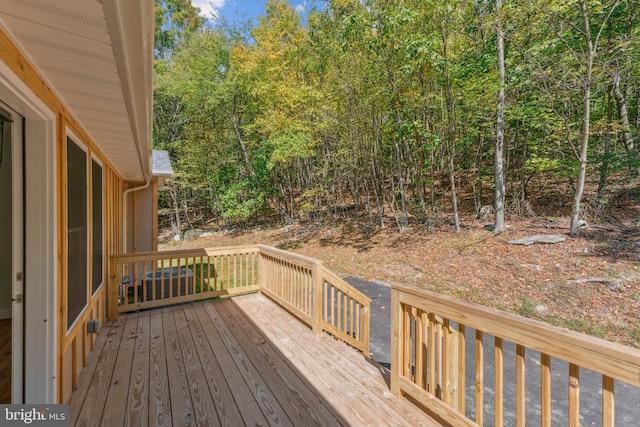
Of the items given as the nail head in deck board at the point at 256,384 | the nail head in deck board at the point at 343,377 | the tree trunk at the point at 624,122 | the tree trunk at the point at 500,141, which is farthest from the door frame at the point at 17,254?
the tree trunk at the point at 624,122

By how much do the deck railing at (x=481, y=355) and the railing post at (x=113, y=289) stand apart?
3.48 metres

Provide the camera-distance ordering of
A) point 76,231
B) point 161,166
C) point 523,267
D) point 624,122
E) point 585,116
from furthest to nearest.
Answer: point 624,122, point 161,166, point 585,116, point 523,267, point 76,231

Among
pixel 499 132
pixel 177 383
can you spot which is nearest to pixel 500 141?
pixel 499 132

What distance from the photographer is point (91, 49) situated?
125cm

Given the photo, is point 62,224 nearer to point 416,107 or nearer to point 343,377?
point 343,377

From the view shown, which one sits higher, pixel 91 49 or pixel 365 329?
pixel 91 49

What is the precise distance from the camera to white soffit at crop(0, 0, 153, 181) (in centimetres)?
100

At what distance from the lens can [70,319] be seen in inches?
84.0

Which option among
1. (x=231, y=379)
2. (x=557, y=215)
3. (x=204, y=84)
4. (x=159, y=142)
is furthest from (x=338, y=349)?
(x=159, y=142)

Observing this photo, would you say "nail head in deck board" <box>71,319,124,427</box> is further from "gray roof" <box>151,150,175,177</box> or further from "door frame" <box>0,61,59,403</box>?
"gray roof" <box>151,150,175,177</box>

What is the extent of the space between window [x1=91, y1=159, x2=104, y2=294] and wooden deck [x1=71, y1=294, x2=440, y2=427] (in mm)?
680

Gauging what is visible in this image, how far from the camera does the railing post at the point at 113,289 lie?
3.67 meters

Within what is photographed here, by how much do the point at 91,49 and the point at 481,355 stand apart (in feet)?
8.05

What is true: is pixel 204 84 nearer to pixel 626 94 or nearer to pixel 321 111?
pixel 321 111
